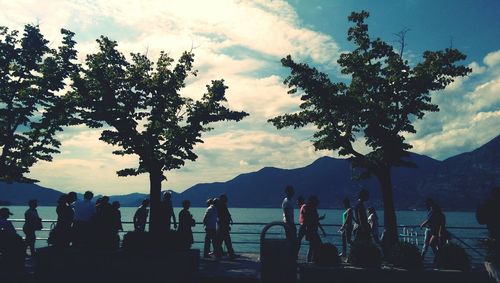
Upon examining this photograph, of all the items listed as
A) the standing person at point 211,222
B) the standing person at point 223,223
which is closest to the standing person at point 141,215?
the standing person at point 211,222

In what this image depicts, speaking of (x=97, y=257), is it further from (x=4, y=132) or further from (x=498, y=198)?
(x=4, y=132)

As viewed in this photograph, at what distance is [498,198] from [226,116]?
34.0 ft

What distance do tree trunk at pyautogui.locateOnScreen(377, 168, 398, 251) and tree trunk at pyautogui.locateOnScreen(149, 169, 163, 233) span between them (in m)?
7.81

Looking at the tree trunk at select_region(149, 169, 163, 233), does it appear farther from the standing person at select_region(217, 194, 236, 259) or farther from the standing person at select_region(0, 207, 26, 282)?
the standing person at select_region(0, 207, 26, 282)

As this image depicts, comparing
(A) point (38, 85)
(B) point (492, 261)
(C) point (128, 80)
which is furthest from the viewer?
(A) point (38, 85)

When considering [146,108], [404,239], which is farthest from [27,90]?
[404,239]

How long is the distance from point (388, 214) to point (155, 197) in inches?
357

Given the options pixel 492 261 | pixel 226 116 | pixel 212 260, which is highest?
pixel 226 116

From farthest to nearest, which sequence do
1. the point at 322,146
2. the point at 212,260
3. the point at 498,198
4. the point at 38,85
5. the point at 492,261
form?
the point at 38,85
the point at 322,146
the point at 212,260
the point at 498,198
the point at 492,261

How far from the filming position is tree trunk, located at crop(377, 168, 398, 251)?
14.0 meters

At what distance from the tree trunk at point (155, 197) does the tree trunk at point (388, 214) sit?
7811 mm

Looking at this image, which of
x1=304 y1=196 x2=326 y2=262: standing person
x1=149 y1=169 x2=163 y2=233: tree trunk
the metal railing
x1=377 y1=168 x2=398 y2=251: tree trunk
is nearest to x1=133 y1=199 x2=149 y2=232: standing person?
x1=149 y1=169 x2=163 y2=233: tree trunk

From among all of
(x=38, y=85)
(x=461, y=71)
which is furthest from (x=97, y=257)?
(x=461, y=71)

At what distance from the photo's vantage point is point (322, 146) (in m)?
16.5
